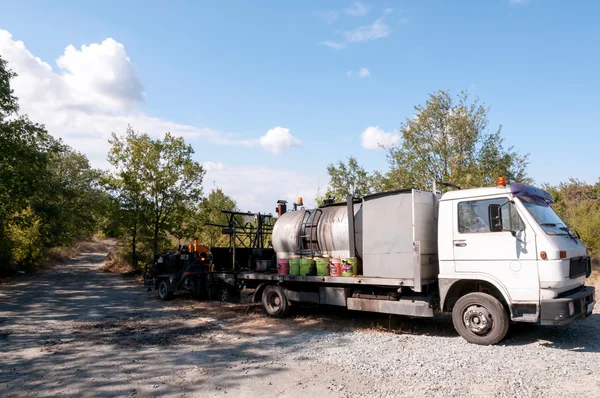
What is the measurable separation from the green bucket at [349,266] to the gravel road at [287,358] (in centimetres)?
123

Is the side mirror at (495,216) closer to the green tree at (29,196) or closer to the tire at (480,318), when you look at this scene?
the tire at (480,318)

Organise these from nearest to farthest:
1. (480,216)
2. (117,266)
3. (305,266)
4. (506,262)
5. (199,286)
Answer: (506,262), (480,216), (305,266), (199,286), (117,266)

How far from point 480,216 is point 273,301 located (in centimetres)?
599

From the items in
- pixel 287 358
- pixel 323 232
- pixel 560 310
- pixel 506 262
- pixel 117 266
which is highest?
pixel 323 232

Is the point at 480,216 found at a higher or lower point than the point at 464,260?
higher

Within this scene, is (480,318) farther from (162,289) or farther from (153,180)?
(153,180)

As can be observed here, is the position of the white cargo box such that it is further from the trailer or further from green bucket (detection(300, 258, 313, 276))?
green bucket (detection(300, 258, 313, 276))

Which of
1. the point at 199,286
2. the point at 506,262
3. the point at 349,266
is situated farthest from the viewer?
the point at 199,286

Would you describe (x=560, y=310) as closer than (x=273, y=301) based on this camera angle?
Yes

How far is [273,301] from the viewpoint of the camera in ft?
37.3

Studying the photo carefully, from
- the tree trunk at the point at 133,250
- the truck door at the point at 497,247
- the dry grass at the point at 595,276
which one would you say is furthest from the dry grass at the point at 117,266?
the dry grass at the point at 595,276

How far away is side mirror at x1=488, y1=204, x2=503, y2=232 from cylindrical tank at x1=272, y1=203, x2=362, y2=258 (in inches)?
130

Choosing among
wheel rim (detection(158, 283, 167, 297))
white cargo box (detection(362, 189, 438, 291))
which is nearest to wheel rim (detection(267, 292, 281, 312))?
white cargo box (detection(362, 189, 438, 291))

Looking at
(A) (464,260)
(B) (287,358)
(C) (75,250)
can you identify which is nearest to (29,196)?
(B) (287,358)
